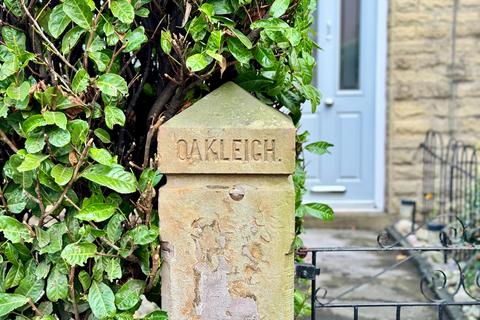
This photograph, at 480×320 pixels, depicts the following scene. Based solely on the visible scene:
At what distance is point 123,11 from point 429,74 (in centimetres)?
518

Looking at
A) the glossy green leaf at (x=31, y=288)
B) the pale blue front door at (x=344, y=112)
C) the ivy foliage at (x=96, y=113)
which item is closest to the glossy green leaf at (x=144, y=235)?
the ivy foliage at (x=96, y=113)

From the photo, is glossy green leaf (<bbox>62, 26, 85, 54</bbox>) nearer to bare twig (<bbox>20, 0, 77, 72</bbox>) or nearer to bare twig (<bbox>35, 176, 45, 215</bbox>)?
bare twig (<bbox>20, 0, 77, 72</bbox>)

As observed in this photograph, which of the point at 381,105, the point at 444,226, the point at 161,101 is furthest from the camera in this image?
the point at 381,105

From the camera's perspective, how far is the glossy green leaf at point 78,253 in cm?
190

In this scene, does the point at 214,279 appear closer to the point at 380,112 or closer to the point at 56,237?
the point at 56,237

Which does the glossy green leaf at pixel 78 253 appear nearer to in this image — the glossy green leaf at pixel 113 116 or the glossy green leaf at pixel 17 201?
the glossy green leaf at pixel 17 201

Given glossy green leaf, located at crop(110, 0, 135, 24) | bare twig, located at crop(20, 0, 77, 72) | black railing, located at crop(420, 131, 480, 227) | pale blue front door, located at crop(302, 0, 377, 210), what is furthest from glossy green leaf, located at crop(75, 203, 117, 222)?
pale blue front door, located at crop(302, 0, 377, 210)

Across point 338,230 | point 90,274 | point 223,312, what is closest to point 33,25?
point 90,274

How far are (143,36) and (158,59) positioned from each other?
0.90 feet

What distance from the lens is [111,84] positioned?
1.92 metres

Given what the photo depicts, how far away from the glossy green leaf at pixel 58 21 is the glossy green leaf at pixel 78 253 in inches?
24.4

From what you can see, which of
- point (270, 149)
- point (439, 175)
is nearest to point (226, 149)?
point (270, 149)

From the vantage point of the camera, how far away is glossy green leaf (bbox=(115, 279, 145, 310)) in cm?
201

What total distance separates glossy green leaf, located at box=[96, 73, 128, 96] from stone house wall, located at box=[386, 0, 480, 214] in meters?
5.02
